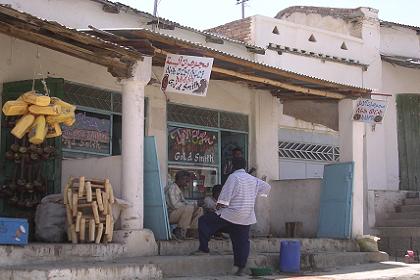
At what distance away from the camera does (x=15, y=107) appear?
7.76 m

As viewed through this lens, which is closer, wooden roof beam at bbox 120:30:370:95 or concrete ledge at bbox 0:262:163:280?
concrete ledge at bbox 0:262:163:280

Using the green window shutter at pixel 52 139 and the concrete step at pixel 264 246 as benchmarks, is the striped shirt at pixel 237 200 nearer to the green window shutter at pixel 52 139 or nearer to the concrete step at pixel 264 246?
the concrete step at pixel 264 246

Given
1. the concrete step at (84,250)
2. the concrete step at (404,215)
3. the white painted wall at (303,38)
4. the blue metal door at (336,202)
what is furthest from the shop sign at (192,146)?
the concrete step at (404,215)

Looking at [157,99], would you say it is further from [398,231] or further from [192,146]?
[398,231]

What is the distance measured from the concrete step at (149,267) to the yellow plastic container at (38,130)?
1.51 metres

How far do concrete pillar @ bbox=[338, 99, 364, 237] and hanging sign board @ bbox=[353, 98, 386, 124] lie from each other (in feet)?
0.40

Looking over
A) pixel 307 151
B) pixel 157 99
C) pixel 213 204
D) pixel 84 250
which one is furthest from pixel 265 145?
pixel 84 250

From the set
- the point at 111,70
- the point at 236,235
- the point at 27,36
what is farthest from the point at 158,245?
the point at 27,36

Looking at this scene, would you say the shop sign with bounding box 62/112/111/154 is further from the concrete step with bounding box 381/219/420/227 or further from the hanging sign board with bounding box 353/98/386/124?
the concrete step with bounding box 381/219/420/227

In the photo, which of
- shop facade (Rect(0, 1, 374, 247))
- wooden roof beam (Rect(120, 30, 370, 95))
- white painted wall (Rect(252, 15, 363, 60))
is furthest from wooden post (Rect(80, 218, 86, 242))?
white painted wall (Rect(252, 15, 363, 60))

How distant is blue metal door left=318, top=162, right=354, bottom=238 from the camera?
37.2ft

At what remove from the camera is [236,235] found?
8078 millimetres

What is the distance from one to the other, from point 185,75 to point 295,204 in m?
4.50

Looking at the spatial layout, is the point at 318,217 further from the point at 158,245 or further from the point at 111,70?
the point at 111,70
